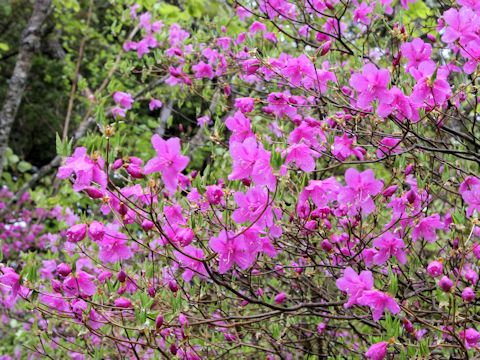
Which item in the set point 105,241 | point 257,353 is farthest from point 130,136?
point 105,241

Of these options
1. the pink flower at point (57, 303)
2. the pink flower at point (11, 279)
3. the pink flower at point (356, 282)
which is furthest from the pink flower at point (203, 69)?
the pink flower at point (356, 282)

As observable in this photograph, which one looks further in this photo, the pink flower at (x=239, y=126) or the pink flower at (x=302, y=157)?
the pink flower at (x=239, y=126)

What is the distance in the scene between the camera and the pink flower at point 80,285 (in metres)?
1.62

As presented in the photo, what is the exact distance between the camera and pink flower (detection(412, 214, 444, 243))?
1.69 m

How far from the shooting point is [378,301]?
1396 mm

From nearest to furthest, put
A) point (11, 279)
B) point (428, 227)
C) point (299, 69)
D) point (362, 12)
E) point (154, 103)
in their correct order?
1. point (11, 279)
2. point (428, 227)
3. point (299, 69)
4. point (362, 12)
5. point (154, 103)

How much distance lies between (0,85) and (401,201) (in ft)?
30.7

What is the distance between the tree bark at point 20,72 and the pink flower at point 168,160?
3190mm

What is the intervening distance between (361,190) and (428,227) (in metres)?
0.27

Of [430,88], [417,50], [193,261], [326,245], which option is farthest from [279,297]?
[417,50]

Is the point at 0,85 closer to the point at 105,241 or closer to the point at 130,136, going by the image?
the point at 130,136

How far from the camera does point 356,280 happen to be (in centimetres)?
143

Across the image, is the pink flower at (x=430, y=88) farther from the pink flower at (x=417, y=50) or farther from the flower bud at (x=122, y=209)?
the flower bud at (x=122, y=209)

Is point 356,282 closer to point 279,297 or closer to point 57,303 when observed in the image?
point 279,297
